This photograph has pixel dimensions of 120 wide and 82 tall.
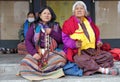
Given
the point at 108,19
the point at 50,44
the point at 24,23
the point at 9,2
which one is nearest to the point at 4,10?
the point at 9,2

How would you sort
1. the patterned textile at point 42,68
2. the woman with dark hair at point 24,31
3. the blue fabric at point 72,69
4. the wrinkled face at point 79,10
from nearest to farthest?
the patterned textile at point 42,68
the blue fabric at point 72,69
the wrinkled face at point 79,10
the woman with dark hair at point 24,31

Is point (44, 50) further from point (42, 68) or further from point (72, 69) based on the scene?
point (72, 69)

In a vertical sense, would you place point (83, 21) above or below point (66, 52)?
above

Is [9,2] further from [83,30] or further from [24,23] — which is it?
[83,30]

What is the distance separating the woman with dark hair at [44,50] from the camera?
465 centimetres

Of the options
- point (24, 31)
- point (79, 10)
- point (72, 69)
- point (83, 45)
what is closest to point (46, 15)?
point (79, 10)

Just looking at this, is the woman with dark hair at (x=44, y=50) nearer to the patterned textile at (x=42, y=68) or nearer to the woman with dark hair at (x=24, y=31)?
the patterned textile at (x=42, y=68)

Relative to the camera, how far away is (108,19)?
7750 millimetres

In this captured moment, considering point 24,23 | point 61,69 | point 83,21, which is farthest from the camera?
point 24,23

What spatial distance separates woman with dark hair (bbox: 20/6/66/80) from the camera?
4.65 m

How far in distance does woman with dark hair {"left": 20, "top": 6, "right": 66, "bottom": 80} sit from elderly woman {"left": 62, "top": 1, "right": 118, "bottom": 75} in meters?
0.16

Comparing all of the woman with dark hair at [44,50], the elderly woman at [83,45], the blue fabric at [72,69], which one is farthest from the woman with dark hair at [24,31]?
the blue fabric at [72,69]

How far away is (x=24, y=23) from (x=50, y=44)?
2468mm

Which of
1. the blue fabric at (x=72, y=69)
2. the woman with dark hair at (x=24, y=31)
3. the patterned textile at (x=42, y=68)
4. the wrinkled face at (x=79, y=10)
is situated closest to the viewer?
the patterned textile at (x=42, y=68)
